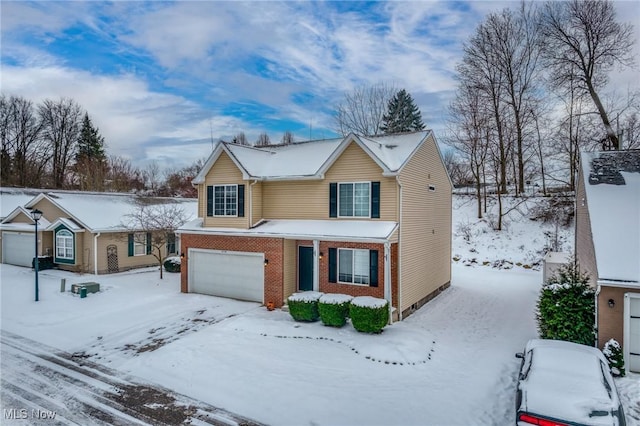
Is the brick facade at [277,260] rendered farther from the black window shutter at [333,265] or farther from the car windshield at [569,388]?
the car windshield at [569,388]

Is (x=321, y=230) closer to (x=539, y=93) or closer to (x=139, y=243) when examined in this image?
(x=139, y=243)

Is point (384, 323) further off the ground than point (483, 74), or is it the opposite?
point (483, 74)

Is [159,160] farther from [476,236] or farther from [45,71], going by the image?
[476,236]

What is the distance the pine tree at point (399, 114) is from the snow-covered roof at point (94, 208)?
23584mm

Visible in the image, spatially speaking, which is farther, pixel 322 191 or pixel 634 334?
pixel 322 191

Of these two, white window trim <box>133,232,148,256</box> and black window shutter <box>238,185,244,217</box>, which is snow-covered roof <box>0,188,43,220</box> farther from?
black window shutter <box>238,185,244,217</box>

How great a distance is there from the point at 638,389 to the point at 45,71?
26500 millimetres

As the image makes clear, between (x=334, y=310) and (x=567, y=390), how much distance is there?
7222mm

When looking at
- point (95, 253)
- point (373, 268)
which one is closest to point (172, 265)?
point (95, 253)

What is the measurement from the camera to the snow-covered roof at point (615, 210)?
9070 mm

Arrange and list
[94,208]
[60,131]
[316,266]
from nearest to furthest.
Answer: [316,266], [94,208], [60,131]

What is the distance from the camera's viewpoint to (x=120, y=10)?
13.4 m

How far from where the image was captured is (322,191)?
1542cm

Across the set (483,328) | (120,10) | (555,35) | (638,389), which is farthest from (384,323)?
(555,35)
